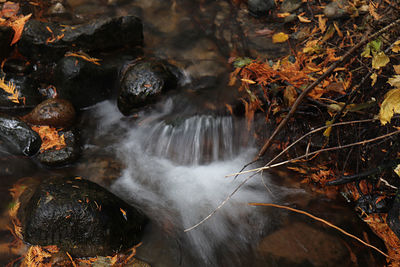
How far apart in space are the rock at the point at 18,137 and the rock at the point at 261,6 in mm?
4992

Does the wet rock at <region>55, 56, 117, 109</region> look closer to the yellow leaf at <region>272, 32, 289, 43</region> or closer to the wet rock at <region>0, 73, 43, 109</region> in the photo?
the wet rock at <region>0, 73, 43, 109</region>

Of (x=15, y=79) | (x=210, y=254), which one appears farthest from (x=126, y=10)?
(x=210, y=254)

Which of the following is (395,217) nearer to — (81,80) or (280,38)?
(280,38)

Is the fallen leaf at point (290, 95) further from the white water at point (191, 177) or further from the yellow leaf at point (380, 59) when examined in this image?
the yellow leaf at point (380, 59)

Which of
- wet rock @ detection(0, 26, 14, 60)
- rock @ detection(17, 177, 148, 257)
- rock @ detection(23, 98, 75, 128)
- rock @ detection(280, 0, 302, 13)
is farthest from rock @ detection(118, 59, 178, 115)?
rock @ detection(280, 0, 302, 13)

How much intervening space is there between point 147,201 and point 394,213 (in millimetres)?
3109

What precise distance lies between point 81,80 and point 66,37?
0.95 metres

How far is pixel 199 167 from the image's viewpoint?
16.0 feet

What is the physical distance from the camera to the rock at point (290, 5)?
6.26 meters

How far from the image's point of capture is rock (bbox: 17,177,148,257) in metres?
3.37

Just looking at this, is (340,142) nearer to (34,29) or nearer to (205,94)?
(205,94)

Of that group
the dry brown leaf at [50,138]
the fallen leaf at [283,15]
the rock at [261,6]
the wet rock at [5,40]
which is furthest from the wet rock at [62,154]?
the fallen leaf at [283,15]

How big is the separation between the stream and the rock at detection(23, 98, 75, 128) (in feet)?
1.02

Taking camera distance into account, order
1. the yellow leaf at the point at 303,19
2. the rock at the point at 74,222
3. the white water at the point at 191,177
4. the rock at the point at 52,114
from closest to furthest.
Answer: the rock at the point at 74,222
the white water at the point at 191,177
the rock at the point at 52,114
the yellow leaf at the point at 303,19
